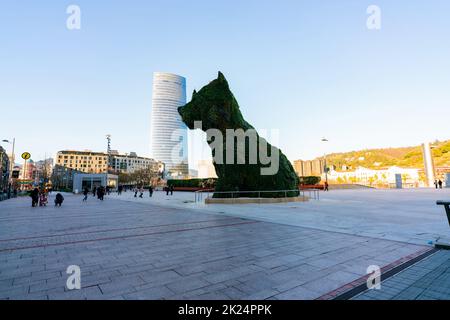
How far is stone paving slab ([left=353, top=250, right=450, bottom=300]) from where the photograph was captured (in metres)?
3.01

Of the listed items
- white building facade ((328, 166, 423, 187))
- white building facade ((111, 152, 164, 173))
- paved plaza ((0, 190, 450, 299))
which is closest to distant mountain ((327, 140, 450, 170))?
white building facade ((328, 166, 423, 187))

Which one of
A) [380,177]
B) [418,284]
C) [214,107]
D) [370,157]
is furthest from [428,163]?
→ [370,157]

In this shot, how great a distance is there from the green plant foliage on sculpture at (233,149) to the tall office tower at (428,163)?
44.0 metres

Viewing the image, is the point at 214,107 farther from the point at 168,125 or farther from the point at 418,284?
the point at 168,125

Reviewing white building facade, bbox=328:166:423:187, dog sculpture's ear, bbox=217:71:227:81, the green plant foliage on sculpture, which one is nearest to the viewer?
the green plant foliage on sculpture

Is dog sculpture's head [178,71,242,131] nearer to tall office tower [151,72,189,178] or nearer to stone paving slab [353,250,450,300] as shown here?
stone paving slab [353,250,450,300]

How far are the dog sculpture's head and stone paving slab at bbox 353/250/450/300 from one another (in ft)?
45.7

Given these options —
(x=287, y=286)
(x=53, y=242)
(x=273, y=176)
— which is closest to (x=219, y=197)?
(x=273, y=176)

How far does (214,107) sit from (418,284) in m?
14.9

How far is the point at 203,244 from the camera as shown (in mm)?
5758

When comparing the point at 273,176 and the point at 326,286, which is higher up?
the point at 273,176

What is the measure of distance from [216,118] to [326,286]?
47.0 feet

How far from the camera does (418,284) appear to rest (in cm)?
337
